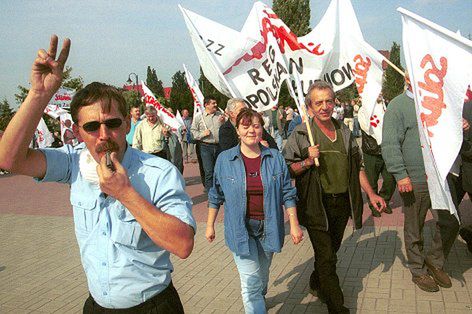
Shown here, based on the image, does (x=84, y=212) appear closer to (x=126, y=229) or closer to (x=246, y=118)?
(x=126, y=229)

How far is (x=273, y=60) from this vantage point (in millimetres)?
5496

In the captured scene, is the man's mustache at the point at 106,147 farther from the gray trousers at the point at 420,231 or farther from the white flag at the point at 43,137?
the white flag at the point at 43,137

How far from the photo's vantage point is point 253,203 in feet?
11.7

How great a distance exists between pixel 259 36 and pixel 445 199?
337 centimetres

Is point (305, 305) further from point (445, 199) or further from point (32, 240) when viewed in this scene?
point (32, 240)

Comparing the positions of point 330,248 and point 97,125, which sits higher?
point 97,125

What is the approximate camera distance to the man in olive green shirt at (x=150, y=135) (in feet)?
27.7

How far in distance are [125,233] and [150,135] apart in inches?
266

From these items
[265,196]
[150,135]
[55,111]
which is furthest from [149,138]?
[55,111]

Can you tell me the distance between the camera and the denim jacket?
349cm

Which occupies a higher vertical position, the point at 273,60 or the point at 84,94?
the point at 273,60

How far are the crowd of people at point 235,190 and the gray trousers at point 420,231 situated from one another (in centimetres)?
1

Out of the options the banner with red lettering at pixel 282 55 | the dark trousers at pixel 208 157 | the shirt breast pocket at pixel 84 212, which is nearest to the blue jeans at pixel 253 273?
the shirt breast pocket at pixel 84 212

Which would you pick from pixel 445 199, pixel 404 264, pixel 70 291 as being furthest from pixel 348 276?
pixel 70 291
